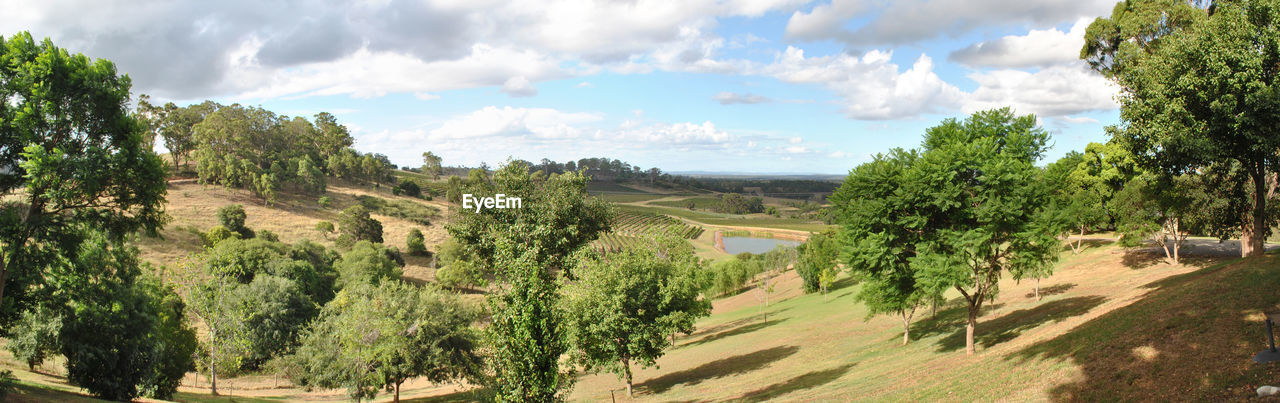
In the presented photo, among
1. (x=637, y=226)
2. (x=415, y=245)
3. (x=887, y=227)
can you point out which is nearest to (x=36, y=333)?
(x=887, y=227)

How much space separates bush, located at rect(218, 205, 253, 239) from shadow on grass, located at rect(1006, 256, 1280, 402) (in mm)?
73570

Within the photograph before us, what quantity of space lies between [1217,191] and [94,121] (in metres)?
42.0

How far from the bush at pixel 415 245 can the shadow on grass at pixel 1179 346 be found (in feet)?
232

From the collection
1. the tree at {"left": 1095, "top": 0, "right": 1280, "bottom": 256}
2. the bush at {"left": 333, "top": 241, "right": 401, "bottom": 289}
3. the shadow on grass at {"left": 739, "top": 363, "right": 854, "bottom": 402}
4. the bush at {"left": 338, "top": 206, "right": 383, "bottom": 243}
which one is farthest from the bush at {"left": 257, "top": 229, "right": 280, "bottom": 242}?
the tree at {"left": 1095, "top": 0, "right": 1280, "bottom": 256}

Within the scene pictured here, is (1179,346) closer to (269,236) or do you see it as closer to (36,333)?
(36,333)

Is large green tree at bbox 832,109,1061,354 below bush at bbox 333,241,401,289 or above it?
above

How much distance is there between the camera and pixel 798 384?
855 inches

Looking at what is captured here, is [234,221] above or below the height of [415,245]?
above

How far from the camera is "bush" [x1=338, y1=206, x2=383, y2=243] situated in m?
74.9

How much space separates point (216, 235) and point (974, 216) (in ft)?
222

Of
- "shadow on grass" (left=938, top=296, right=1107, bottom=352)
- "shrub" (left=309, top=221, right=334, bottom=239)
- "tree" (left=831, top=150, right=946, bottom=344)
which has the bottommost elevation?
"shadow on grass" (left=938, top=296, right=1107, bottom=352)

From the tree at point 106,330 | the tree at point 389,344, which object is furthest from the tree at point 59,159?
the tree at point 389,344

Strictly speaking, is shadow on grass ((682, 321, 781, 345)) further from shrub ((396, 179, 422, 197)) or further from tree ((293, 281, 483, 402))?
shrub ((396, 179, 422, 197))

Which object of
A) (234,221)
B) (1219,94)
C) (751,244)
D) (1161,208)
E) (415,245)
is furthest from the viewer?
(751,244)
